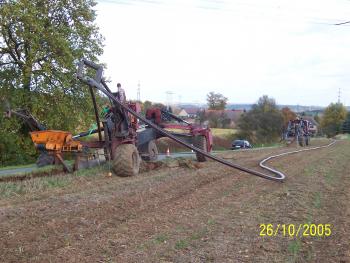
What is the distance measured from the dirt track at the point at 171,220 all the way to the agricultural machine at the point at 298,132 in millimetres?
23672

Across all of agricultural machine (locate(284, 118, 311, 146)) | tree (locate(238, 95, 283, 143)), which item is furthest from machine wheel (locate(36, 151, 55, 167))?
tree (locate(238, 95, 283, 143))

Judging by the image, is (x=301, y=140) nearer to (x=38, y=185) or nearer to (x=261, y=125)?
(x=38, y=185)

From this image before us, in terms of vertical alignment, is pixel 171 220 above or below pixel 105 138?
below

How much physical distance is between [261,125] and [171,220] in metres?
69.7

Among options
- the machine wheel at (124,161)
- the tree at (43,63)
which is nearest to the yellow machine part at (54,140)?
the machine wheel at (124,161)

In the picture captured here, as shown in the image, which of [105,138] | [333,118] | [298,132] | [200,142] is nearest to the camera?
[105,138]

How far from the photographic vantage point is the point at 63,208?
8.17m

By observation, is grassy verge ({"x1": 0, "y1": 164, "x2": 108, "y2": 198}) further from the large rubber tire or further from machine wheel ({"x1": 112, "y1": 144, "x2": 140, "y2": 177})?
the large rubber tire

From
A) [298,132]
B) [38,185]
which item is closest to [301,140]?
[298,132]

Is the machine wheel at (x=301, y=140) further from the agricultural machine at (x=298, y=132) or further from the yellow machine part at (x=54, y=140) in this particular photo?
the yellow machine part at (x=54, y=140)

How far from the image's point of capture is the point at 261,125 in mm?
76062

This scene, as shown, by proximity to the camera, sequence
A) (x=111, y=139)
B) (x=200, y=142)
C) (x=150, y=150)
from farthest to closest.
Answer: (x=200, y=142)
(x=150, y=150)
(x=111, y=139)

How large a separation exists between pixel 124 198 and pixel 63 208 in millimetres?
1347

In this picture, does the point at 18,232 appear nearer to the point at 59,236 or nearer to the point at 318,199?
the point at 59,236
